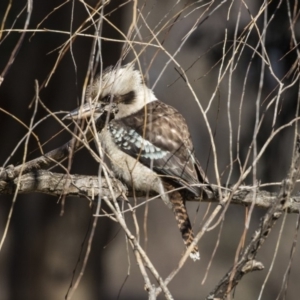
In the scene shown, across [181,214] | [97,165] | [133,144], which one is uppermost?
[133,144]

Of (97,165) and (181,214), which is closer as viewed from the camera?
(181,214)

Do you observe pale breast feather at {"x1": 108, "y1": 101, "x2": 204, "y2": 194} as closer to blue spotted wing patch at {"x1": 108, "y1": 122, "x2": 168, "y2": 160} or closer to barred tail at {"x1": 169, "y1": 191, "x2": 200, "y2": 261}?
blue spotted wing patch at {"x1": 108, "y1": 122, "x2": 168, "y2": 160}

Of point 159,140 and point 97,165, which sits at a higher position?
point 159,140

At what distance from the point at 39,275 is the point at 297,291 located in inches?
60.9

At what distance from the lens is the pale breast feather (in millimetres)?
2781

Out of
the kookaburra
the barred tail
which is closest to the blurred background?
the kookaburra

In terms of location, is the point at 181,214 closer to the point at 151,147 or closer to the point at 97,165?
the point at 151,147

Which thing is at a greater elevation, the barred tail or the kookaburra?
the kookaburra

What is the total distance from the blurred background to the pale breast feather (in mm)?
980

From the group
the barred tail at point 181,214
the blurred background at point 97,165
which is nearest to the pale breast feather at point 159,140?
the barred tail at point 181,214

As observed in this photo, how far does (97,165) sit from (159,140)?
1336mm

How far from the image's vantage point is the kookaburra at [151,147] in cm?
277

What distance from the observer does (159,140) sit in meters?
2.83

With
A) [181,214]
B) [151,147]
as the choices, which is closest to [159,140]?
[151,147]
